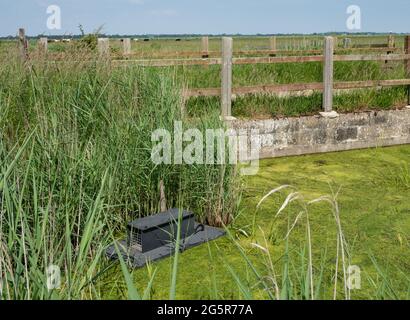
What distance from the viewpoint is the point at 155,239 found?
399cm

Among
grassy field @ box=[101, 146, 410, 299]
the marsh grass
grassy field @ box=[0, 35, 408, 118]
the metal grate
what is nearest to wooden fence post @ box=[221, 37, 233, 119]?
grassy field @ box=[0, 35, 408, 118]

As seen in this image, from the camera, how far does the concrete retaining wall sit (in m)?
7.31

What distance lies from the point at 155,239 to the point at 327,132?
14.3ft

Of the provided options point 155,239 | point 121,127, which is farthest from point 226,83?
point 155,239

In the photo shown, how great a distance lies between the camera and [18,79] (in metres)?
4.96

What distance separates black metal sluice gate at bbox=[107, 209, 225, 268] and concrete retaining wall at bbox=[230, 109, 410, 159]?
2980 millimetres

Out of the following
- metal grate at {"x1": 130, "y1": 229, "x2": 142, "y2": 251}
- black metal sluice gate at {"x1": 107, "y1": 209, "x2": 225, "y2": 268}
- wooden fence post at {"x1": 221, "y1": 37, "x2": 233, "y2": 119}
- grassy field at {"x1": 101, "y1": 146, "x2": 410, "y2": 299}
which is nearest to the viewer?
grassy field at {"x1": 101, "y1": 146, "x2": 410, "y2": 299}

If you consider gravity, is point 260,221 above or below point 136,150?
below

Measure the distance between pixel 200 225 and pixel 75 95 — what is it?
4.76 ft

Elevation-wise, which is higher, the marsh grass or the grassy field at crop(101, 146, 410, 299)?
the marsh grass

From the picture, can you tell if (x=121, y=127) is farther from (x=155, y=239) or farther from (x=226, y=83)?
(x=226, y=83)

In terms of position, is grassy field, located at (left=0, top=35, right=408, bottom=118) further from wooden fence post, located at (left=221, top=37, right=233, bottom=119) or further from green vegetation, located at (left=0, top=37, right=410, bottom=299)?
green vegetation, located at (left=0, top=37, right=410, bottom=299)

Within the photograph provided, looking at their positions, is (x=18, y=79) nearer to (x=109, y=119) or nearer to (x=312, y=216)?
(x=109, y=119)
